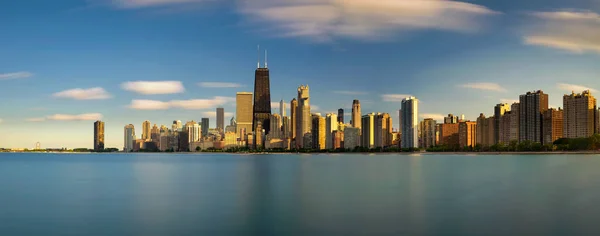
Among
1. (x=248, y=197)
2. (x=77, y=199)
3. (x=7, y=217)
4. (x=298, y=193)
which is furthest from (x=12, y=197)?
(x=298, y=193)

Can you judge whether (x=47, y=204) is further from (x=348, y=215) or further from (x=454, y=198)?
(x=454, y=198)

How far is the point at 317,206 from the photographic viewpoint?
60.3 m

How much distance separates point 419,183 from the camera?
9338 centimetres

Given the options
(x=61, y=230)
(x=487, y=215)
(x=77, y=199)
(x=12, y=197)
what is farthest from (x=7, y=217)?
(x=487, y=215)

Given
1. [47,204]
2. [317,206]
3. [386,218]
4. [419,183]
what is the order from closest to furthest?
[386,218] < [317,206] < [47,204] < [419,183]

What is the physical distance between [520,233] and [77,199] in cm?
5173

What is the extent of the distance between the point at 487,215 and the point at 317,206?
56.6 feet

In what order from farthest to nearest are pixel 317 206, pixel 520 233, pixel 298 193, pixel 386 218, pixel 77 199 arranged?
1. pixel 298 193
2. pixel 77 199
3. pixel 317 206
4. pixel 386 218
5. pixel 520 233

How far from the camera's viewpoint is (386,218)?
51312mm

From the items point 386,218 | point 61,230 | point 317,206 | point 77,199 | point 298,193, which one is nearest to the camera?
point 61,230

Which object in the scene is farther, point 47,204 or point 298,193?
point 298,193

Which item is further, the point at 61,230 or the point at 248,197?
the point at 248,197

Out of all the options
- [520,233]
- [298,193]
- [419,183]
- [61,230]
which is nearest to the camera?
[520,233]

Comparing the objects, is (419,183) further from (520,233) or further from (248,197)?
(520,233)
